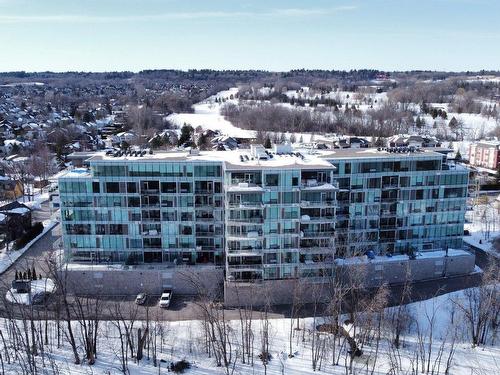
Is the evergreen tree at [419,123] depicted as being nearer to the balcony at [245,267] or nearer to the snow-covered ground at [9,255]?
the balcony at [245,267]

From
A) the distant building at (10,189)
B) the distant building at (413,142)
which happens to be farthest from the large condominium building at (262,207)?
the distant building at (10,189)

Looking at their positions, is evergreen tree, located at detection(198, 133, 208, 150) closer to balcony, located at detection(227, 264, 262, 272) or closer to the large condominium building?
the large condominium building

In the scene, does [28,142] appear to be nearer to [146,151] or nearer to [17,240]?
[17,240]

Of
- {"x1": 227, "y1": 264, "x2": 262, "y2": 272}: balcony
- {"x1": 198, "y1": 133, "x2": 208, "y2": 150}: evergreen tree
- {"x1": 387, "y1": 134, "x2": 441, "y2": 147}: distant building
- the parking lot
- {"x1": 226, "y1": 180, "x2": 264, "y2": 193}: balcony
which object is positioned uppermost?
{"x1": 387, "y1": 134, "x2": 441, "y2": 147}: distant building

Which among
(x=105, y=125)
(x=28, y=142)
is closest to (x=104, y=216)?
(x=28, y=142)

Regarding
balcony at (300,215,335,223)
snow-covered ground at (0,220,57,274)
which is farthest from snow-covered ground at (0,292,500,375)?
snow-covered ground at (0,220,57,274)

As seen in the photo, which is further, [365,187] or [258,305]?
[365,187]

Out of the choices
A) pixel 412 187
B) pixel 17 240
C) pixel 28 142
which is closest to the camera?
pixel 412 187

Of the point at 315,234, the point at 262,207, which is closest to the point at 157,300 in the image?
the point at 262,207
